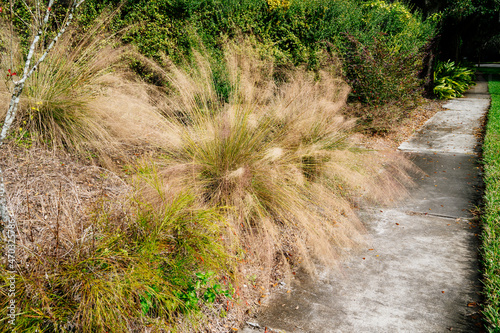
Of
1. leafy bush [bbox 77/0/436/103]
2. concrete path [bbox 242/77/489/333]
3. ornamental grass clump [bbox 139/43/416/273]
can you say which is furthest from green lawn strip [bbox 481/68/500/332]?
leafy bush [bbox 77/0/436/103]

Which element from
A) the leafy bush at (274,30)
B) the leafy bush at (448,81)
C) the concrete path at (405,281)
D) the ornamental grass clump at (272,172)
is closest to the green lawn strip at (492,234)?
the concrete path at (405,281)

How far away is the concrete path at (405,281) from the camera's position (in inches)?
90.9

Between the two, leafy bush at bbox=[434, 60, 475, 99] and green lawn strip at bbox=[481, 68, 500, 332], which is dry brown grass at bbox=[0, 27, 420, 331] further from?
leafy bush at bbox=[434, 60, 475, 99]

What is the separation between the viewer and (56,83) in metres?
3.81

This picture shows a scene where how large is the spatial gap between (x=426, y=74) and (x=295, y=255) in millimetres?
11589

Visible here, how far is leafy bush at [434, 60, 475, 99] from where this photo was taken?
474 inches

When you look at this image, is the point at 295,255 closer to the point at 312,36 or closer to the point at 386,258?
the point at 386,258

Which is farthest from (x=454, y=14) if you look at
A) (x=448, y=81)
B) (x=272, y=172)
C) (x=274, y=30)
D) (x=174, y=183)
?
(x=174, y=183)

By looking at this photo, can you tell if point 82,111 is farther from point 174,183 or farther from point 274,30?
point 274,30

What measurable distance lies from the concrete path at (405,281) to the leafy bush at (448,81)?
8933 millimetres

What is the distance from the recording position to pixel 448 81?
1234cm

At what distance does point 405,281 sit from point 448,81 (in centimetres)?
1200

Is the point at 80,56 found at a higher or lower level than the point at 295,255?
higher

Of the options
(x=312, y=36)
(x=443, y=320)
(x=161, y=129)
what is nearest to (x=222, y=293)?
(x=443, y=320)
